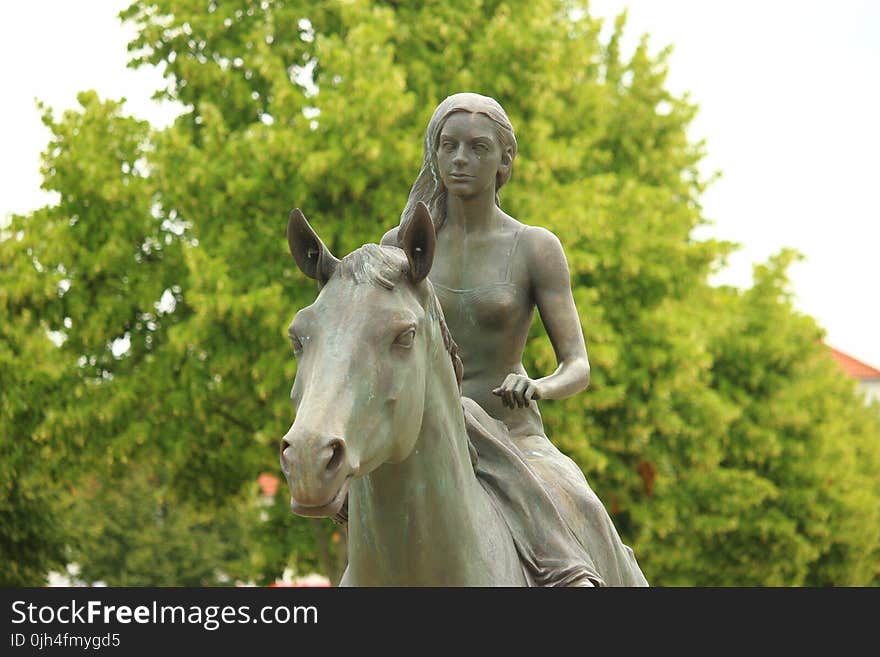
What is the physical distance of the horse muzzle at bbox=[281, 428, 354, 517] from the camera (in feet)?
13.6

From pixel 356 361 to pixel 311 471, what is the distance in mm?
436

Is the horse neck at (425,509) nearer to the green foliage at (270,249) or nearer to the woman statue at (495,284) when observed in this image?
the woman statue at (495,284)

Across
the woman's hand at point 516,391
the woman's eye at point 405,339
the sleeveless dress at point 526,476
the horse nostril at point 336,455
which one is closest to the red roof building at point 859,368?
the sleeveless dress at point 526,476

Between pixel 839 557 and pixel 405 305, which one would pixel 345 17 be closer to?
pixel 405 305

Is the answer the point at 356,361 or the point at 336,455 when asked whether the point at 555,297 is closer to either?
the point at 356,361

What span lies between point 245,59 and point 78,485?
273 inches

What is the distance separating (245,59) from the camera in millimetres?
20141

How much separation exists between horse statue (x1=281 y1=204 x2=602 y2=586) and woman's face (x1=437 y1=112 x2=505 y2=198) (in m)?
1.07

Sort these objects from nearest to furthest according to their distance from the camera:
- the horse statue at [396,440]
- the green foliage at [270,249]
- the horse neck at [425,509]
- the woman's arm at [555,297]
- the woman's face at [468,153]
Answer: the horse statue at [396,440], the horse neck at [425,509], the woman's face at [468,153], the woman's arm at [555,297], the green foliage at [270,249]

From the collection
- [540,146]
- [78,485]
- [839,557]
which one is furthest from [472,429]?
[839,557]

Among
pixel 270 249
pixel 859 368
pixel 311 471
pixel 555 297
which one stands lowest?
pixel 311 471

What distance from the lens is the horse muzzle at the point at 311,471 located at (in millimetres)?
4137

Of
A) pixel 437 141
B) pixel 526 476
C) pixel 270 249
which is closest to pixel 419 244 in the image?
pixel 526 476

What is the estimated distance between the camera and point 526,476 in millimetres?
5578
